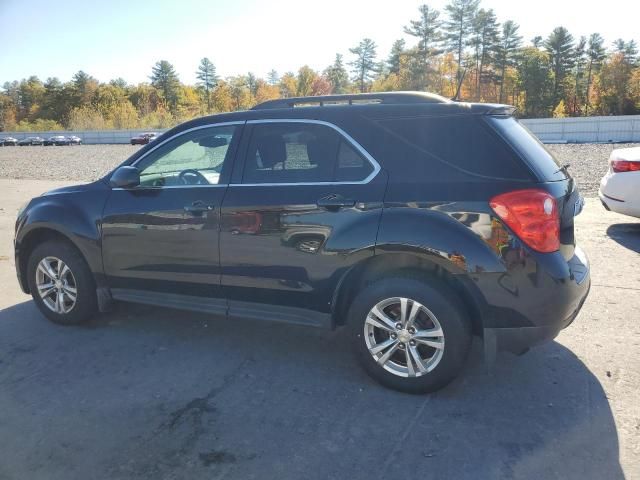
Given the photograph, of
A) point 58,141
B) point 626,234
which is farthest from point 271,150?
point 58,141

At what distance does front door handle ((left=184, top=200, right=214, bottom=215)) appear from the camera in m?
4.07

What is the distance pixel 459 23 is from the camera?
245 ft

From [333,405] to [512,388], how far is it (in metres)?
1.19

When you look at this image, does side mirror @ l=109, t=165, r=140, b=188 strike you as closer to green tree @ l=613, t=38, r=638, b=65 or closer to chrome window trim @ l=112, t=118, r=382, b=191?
chrome window trim @ l=112, t=118, r=382, b=191

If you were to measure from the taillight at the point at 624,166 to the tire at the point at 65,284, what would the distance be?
674 centimetres

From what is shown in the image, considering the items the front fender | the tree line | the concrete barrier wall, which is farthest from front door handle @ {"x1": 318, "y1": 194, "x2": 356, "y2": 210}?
the tree line

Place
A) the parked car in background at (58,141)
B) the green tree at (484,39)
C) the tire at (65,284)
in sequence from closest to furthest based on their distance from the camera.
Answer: the tire at (65,284) < the parked car in background at (58,141) < the green tree at (484,39)

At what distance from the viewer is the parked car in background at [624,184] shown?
727 centimetres

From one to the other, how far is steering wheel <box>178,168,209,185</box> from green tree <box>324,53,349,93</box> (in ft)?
317

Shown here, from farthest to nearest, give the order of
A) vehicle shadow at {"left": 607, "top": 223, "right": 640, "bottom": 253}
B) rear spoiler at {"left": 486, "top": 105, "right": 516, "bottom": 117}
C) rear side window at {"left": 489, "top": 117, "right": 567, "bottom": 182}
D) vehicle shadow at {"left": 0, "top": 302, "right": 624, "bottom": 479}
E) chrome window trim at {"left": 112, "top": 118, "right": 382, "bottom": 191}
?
vehicle shadow at {"left": 607, "top": 223, "right": 640, "bottom": 253}, chrome window trim at {"left": 112, "top": 118, "right": 382, "bottom": 191}, rear spoiler at {"left": 486, "top": 105, "right": 516, "bottom": 117}, rear side window at {"left": 489, "top": 117, "right": 567, "bottom": 182}, vehicle shadow at {"left": 0, "top": 302, "right": 624, "bottom": 479}

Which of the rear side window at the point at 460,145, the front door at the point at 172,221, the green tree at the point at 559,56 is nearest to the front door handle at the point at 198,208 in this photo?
the front door at the point at 172,221

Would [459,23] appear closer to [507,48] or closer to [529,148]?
Answer: [507,48]

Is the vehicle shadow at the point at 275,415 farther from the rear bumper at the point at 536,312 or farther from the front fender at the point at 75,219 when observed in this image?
the front fender at the point at 75,219

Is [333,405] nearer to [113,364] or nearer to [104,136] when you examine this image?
[113,364]
